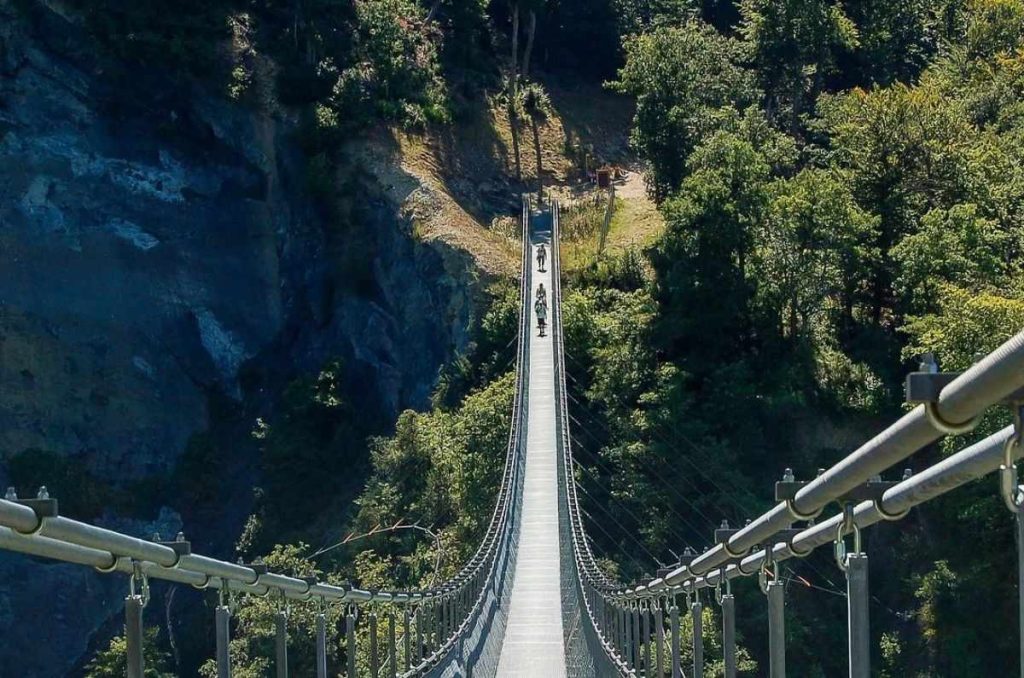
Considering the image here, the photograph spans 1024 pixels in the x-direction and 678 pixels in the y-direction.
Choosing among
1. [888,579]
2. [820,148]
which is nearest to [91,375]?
[820,148]

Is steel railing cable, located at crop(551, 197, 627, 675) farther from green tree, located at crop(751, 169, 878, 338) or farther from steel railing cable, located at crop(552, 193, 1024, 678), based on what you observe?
steel railing cable, located at crop(552, 193, 1024, 678)

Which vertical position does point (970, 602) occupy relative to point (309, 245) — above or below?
below

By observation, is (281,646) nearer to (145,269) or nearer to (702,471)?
(702,471)

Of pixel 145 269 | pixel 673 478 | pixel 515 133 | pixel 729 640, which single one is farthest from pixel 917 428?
pixel 515 133

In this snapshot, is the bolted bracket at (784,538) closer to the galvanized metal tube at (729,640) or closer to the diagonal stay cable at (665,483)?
the galvanized metal tube at (729,640)

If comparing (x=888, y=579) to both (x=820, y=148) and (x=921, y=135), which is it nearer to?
(x=921, y=135)

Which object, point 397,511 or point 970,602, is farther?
point 397,511

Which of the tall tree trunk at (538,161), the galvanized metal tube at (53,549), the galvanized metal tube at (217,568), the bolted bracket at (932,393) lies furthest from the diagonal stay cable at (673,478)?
the bolted bracket at (932,393)

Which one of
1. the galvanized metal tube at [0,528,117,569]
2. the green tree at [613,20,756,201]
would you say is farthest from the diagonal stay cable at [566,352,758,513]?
the galvanized metal tube at [0,528,117,569]
